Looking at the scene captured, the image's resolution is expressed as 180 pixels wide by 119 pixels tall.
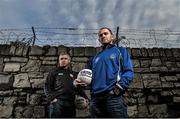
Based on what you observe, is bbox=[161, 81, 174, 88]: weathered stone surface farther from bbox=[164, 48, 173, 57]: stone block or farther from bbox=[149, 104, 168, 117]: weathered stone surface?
bbox=[164, 48, 173, 57]: stone block

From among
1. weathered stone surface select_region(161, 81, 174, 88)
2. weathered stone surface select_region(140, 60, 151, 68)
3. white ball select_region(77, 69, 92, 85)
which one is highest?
weathered stone surface select_region(140, 60, 151, 68)

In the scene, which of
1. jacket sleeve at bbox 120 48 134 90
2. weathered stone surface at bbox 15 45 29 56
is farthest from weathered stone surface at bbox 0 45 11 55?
jacket sleeve at bbox 120 48 134 90

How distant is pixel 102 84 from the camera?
3.55 m

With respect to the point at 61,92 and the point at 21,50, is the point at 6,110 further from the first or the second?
the point at 61,92

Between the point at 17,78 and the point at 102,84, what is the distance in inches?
109

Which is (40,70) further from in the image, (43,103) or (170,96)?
(170,96)

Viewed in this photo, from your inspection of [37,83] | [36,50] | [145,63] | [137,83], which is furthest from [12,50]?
[145,63]

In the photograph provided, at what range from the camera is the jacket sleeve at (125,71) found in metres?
3.50

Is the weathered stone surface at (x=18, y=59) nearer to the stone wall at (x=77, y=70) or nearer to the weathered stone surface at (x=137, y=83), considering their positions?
the stone wall at (x=77, y=70)

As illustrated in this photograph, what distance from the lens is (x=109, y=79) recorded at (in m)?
3.55

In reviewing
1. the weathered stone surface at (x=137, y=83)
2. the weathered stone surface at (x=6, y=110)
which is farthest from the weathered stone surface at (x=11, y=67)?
the weathered stone surface at (x=137, y=83)

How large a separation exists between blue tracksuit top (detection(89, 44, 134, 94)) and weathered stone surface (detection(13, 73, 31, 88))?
2.34 meters

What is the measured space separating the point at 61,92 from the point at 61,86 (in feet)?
0.34

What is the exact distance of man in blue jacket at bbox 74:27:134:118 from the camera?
3414 mm
